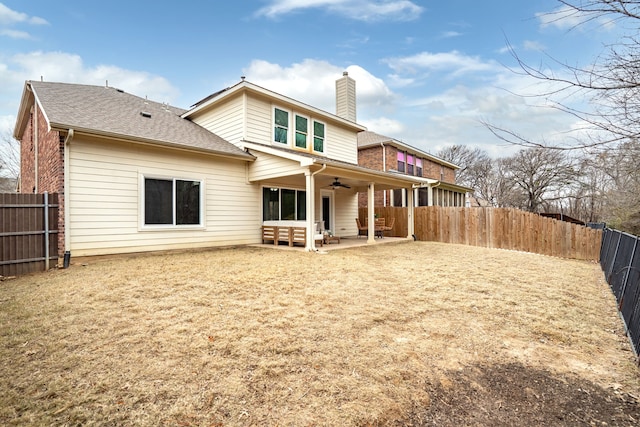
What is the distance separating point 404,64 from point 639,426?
922 cm

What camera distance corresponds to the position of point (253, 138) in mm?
11008

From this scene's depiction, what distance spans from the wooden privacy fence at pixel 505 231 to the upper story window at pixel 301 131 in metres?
6.24

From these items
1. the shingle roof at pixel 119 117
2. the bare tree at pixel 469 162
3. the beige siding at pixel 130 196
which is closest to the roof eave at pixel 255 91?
the shingle roof at pixel 119 117

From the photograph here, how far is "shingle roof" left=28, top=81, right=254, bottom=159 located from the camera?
24.9ft

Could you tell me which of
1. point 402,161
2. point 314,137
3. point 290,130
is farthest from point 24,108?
point 402,161

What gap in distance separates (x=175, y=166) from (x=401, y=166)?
14242 millimetres

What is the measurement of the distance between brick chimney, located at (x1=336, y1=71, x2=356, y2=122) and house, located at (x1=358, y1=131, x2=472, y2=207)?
3.26 m

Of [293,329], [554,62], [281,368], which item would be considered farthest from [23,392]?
[554,62]

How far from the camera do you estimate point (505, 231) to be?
12.1m

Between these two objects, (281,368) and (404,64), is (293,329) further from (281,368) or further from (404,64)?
(404,64)

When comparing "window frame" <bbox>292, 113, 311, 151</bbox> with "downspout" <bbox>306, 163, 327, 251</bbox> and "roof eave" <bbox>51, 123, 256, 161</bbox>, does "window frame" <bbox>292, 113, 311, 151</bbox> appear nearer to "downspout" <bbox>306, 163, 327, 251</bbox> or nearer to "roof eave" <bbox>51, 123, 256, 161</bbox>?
"roof eave" <bbox>51, 123, 256, 161</bbox>

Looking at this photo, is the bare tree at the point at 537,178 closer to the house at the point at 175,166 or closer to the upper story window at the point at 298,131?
the house at the point at 175,166

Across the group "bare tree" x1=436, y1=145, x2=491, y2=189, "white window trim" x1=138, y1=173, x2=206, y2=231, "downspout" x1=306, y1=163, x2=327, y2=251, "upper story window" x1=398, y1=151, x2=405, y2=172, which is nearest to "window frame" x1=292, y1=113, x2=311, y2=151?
"downspout" x1=306, y1=163, x2=327, y2=251

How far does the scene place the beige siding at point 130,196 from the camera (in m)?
7.38
